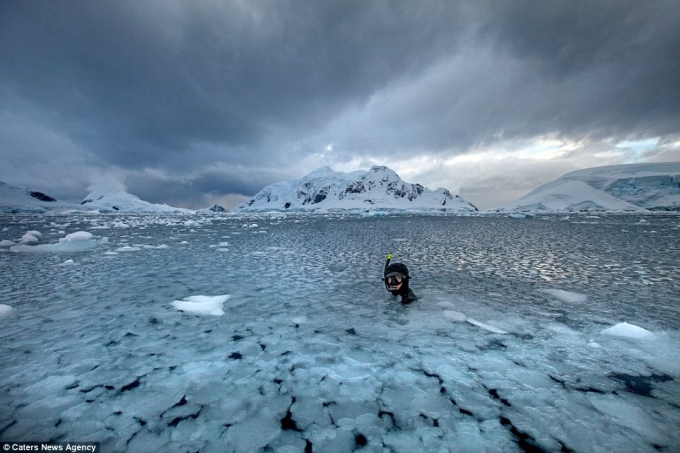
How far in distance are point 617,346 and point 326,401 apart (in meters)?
4.37

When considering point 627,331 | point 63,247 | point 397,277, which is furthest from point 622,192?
point 63,247

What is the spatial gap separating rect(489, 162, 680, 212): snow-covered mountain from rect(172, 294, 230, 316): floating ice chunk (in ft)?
459

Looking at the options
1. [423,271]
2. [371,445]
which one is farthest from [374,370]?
[423,271]

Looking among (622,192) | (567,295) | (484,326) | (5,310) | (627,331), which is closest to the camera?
(627,331)

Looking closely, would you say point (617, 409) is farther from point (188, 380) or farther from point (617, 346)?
point (188, 380)

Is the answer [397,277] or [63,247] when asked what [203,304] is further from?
[63,247]

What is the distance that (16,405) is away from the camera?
2922mm

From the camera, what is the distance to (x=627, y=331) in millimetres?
4512

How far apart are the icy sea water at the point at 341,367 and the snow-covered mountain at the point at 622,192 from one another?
137223 millimetres

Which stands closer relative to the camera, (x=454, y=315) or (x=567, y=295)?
(x=454, y=315)

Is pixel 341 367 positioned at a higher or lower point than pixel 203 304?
lower

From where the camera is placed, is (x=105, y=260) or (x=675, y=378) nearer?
(x=675, y=378)

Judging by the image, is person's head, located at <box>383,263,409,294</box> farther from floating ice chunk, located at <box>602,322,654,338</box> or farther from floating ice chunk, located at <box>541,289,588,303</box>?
floating ice chunk, located at <box>541,289,588,303</box>

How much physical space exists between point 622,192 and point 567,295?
18031cm
